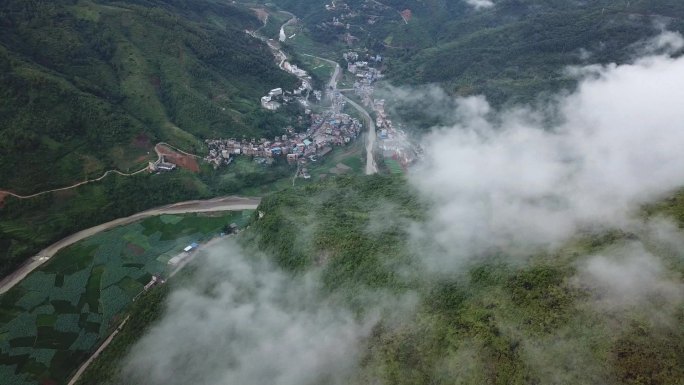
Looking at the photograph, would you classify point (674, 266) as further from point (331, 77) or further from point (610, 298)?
point (331, 77)

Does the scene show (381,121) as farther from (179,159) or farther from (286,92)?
(179,159)

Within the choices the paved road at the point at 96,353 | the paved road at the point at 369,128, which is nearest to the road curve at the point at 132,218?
the paved road at the point at 96,353

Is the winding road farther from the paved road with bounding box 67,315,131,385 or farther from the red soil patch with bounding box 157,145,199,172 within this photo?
the paved road with bounding box 67,315,131,385

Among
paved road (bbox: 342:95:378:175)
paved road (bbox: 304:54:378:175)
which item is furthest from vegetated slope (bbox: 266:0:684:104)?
paved road (bbox: 342:95:378:175)

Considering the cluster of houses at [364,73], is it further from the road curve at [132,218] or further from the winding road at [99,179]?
the winding road at [99,179]

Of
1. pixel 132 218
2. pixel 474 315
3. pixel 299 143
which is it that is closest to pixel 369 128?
pixel 299 143

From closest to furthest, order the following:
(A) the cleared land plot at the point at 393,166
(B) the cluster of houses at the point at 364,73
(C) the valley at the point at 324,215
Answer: (C) the valley at the point at 324,215
(A) the cleared land plot at the point at 393,166
(B) the cluster of houses at the point at 364,73
